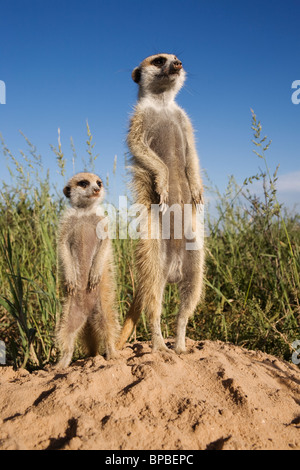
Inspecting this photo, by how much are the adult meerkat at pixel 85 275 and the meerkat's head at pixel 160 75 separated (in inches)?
34.8

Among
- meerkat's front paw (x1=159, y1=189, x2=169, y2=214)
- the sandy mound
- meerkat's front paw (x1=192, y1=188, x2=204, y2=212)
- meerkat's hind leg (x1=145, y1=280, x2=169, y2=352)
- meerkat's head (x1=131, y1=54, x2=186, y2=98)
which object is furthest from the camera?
meerkat's head (x1=131, y1=54, x2=186, y2=98)

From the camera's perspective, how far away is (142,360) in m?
2.56

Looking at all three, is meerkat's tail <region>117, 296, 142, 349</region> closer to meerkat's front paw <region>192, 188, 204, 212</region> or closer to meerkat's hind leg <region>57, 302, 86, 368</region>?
meerkat's hind leg <region>57, 302, 86, 368</region>

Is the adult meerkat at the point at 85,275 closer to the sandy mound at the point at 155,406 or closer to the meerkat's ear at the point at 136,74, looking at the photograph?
the sandy mound at the point at 155,406

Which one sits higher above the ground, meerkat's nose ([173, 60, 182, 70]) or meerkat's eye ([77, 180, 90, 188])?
meerkat's nose ([173, 60, 182, 70])

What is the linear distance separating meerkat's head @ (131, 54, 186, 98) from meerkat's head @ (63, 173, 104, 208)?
0.85 m

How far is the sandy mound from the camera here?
1770 mm

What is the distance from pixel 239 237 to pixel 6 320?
8.86 ft

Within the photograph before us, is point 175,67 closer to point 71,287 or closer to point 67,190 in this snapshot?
point 67,190

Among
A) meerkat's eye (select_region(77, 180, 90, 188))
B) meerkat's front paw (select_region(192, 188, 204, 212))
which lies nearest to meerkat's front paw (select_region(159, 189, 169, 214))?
meerkat's front paw (select_region(192, 188, 204, 212))

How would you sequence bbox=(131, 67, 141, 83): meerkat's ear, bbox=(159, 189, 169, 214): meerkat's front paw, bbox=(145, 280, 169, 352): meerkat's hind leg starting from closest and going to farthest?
bbox=(145, 280, 169, 352): meerkat's hind leg < bbox=(159, 189, 169, 214): meerkat's front paw < bbox=(131, 67, 141, 83): meerkat's ear

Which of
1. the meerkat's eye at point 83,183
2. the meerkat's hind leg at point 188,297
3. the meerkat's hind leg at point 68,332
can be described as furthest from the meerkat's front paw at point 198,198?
the meerkat's hind leg at point 68,332

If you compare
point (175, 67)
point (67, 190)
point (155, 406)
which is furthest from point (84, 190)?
point (155, 406)

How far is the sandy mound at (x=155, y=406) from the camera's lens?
177cm
